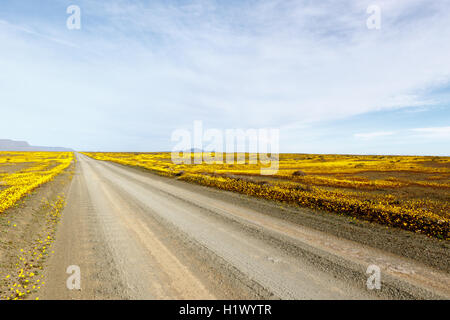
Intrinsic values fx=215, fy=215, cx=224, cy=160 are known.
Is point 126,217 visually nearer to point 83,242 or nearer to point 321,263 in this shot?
point 83,242

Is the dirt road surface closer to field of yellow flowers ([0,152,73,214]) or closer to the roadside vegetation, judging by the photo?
the roadside vegetation

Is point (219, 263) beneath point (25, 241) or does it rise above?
beneath

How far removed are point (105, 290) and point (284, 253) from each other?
498 cm

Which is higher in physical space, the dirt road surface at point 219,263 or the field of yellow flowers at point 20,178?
the field of yellow flowers at point 20,178

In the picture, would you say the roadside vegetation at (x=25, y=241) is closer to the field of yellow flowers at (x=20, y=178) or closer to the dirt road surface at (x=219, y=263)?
the field of yellow flowers at (x=20, y=178)

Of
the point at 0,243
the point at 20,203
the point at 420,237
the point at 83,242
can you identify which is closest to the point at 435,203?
the point at 420,237

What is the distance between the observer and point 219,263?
20.1ft

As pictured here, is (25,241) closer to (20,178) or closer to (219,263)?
(219,263)

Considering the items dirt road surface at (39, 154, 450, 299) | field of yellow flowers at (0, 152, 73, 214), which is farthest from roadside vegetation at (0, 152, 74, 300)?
dirt road surface at (39, 154, 450, 299)

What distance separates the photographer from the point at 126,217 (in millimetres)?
10445

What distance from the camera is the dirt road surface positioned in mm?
4832

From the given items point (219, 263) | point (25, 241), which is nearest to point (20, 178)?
point (25, 241)

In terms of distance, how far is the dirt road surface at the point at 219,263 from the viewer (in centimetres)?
483

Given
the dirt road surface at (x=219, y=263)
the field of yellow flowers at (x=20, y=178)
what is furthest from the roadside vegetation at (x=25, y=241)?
the dirt road surface at (x=219, y=263)
